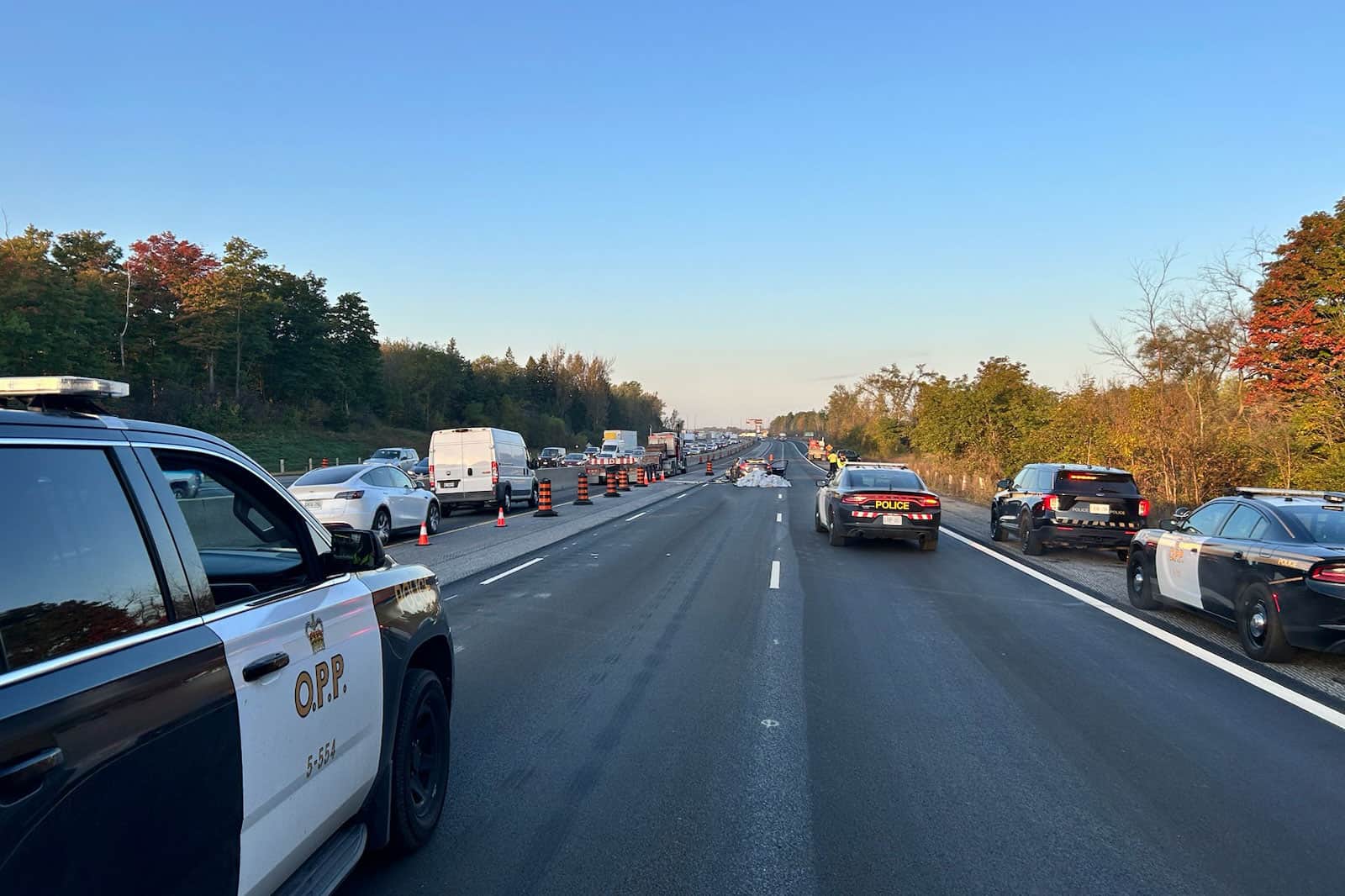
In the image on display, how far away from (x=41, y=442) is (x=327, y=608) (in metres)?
1.22

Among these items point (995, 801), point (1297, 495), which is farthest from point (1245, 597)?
point (995, 801)

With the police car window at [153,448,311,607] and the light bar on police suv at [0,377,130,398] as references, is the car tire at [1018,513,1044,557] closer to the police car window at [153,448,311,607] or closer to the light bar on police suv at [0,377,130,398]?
the police car window at [153,448,311,607]

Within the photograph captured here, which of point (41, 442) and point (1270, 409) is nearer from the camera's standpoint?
point (41, 442)

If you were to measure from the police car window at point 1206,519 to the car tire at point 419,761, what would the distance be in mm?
8166

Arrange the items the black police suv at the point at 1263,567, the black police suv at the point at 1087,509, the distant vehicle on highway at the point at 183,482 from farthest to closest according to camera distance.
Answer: the black police suv at the point at 1087,509 → the black police suv at the point at 1263,567 → the distant vehicle on highway at the point at 183,482

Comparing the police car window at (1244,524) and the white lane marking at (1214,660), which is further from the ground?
the police car window at (1244,524)

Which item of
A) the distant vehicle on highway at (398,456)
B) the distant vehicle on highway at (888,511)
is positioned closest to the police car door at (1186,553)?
the distant vehicle on highway at (888,511)

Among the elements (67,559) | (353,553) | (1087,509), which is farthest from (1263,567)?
(67,559)

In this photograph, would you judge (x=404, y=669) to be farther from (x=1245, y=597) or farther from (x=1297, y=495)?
(x=1297, y=495)

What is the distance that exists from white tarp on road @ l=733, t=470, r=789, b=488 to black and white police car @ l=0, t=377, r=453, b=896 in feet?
128

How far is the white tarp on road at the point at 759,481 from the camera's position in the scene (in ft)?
141

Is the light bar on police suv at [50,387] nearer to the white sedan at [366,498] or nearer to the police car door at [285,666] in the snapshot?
the police car door at [285,666]

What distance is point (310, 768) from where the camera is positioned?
2943 millimetres

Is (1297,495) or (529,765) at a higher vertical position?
(1297,495)
